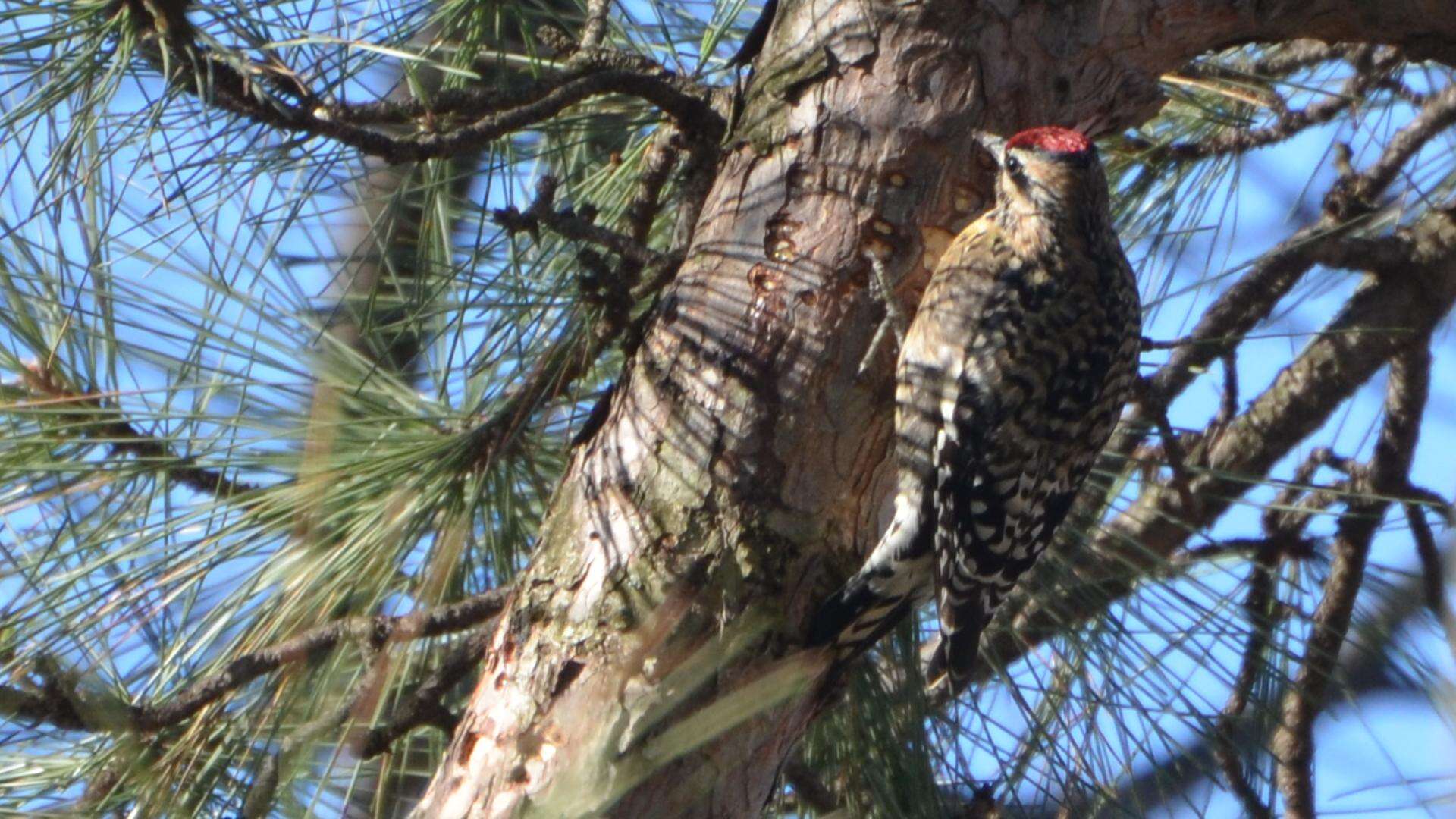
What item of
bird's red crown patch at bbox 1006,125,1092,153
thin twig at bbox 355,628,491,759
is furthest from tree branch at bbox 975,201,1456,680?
thin twig at bbox 355,628,491,759

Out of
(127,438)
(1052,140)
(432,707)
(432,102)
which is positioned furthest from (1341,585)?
(127,438)

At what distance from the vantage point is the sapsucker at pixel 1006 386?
2.10 metres

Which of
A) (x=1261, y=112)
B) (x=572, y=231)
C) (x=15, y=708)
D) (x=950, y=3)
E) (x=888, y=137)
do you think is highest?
(x=1261, y=112)

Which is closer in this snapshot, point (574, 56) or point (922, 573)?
point (574, 56)

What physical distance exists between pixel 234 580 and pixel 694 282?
70 cm

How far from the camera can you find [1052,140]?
6.63ft

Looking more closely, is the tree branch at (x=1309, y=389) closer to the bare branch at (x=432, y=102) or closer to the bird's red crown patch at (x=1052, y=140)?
the bird's red crown patch at (x=1052, y=140)

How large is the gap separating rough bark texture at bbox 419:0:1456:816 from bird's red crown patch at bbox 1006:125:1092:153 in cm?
3

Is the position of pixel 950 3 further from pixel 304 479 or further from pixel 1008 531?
pixel 304 479

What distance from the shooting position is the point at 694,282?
1879mm

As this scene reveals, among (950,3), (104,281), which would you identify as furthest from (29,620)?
A: (950,3)

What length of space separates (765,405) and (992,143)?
1.60ft

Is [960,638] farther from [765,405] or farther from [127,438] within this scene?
[127,438]

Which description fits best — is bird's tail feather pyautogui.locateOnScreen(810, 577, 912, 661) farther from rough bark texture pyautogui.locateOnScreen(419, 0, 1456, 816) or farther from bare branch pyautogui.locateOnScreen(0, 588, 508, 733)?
bare branch pyautogui.locateOnScreen(0, 588, 508, 733)
